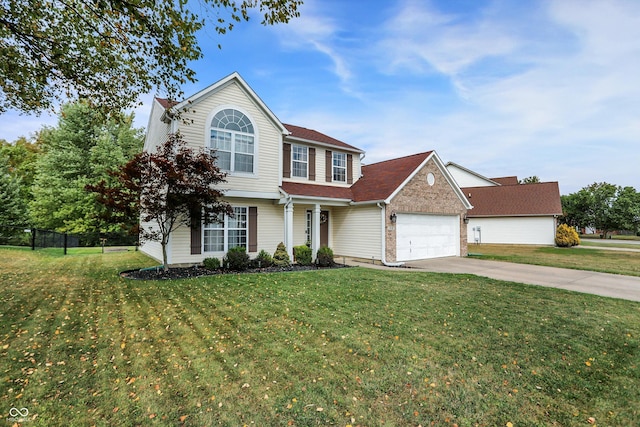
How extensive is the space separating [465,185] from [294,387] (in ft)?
121

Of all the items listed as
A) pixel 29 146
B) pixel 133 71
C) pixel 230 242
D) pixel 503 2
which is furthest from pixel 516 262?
pixel 29 146

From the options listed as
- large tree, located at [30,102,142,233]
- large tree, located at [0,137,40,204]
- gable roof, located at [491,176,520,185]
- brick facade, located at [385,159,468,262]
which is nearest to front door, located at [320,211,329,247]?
brick facade, located at [385,159,468,262]

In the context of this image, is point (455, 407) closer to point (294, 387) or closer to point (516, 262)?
point (294, 387)

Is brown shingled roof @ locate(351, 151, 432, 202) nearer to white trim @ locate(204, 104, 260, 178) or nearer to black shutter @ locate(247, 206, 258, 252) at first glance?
black shutter @ locate(247, 206, 258, 252)

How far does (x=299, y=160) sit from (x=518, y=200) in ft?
74.3

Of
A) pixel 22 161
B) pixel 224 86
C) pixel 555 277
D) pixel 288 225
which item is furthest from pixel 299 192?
pixel 22 161

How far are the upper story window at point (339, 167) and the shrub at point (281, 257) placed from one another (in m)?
5.60

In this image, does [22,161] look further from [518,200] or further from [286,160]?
[518,200]

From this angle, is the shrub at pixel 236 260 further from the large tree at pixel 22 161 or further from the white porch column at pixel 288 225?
the large tree at pixel 22 161

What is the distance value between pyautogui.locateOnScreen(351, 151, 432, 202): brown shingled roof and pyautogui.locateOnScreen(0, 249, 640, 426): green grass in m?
7.78

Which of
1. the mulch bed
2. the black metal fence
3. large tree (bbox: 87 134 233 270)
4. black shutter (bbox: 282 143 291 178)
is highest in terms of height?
black shutter (bbox: 282 143 291 178)

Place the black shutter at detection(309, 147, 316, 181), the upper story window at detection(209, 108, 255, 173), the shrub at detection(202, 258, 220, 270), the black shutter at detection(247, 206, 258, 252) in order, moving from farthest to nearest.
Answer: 1. the black shutter at detection(309, 147, 316, 181)
2. the black shutter at detection(247, 206, 258, 252)
3. the upper story window at detection(209, 108, 255, 173)
4. the shrub at detection(202, 258, 220, 270)

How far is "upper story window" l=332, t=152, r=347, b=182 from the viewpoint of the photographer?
54.5 ft

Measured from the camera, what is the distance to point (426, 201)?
16031 millimetres
